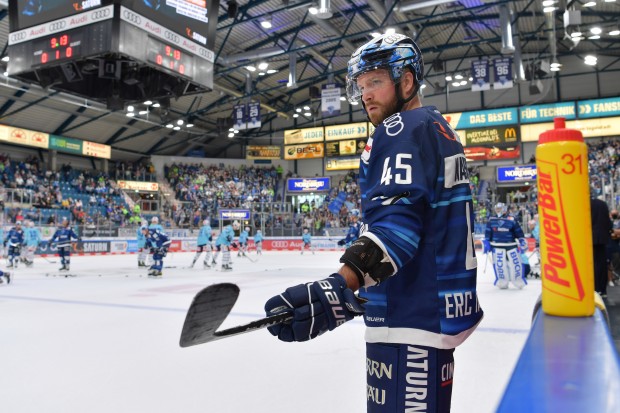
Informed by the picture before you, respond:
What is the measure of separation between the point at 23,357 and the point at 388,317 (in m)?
3.87

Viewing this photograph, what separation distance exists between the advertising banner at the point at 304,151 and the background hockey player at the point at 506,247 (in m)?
27.8

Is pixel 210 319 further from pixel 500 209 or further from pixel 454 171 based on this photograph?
pixel 500 209

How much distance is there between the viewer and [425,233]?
129 centimetres

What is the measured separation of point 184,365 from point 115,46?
18.6 feet

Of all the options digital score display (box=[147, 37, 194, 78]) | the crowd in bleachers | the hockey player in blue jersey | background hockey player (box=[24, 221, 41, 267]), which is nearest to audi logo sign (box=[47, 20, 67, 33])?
digital score display (box=[147, 37, 194, 78])

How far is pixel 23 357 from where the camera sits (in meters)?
4.00

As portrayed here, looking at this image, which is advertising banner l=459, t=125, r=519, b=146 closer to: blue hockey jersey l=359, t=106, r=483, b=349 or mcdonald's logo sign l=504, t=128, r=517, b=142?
mcdonald's logo sign l=504, t=128, r=517, b=142

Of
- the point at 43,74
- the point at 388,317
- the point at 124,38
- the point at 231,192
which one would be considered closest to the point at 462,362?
the point at 388,317

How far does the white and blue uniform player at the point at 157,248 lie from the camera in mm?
12133

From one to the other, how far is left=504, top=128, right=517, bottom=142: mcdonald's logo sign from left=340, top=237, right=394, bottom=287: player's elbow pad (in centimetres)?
3363

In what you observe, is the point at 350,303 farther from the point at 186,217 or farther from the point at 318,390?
the point at 186,217

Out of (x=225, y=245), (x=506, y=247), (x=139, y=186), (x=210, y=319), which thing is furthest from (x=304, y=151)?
(x=210, y=319)

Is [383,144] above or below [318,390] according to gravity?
above

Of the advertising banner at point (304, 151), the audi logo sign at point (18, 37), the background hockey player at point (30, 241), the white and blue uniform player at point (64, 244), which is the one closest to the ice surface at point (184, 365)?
the audi logo sign at point (18, 37)
